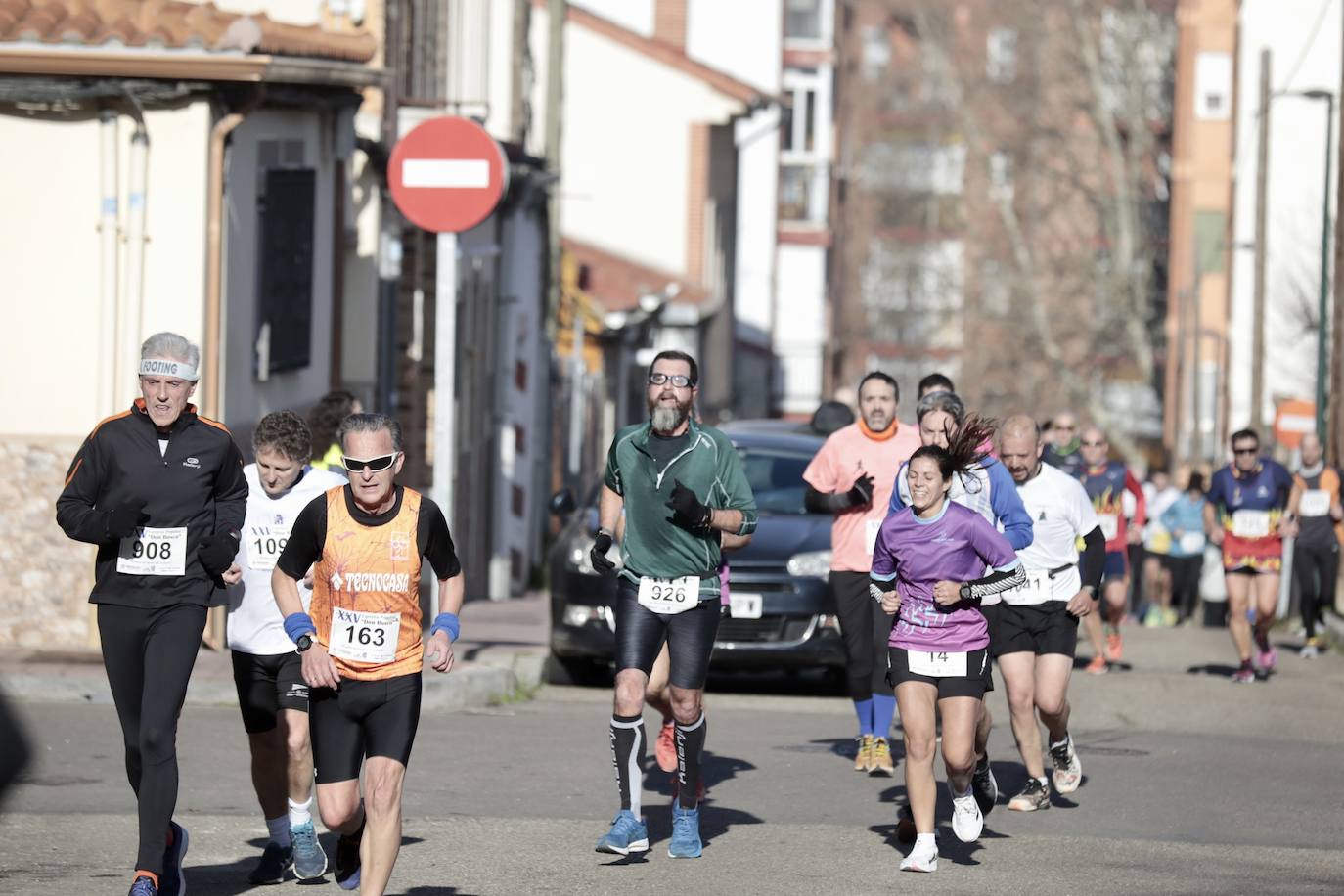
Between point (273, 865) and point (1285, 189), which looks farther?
point (1285, 189)

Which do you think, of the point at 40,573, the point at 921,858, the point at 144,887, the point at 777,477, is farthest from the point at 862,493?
the point at 40,573

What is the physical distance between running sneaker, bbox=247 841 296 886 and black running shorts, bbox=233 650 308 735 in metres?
0.41

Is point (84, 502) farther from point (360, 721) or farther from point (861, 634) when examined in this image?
point (861, 634)

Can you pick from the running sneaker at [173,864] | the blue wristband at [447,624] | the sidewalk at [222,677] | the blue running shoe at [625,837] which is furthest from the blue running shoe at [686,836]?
the sidewalk at [222,677]

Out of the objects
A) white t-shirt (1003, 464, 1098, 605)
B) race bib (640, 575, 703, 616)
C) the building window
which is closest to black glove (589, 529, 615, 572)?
race bib (640, 575, 703, 616)

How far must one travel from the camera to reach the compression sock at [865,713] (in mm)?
11492

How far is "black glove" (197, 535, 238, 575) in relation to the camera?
782cm

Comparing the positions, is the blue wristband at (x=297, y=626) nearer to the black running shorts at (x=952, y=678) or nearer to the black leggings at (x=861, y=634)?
the black running shorts at (x=952, y=678)

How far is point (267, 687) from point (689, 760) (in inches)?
65.4

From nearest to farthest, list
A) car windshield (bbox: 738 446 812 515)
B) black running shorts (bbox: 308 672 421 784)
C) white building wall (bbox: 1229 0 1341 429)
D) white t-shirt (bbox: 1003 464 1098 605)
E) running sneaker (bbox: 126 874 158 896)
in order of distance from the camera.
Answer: black running shorts (bbox: 308 672 421 784) → running sneaker (bbox: 126 874 158 896) → white t-shirt (bbox: 1003 464 1098 605) → car windshield (bbox: 738 446 812 515) → white building wall (bbox: 1229 0 1341 429)

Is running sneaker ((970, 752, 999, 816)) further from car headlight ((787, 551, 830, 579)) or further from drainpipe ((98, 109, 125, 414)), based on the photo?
drainpipe ((98, 109, 125, 414))

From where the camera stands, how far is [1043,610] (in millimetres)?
10680

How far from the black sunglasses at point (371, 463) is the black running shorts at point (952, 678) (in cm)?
A: 243

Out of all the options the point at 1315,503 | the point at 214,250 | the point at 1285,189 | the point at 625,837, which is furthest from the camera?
the point at 1285,189
